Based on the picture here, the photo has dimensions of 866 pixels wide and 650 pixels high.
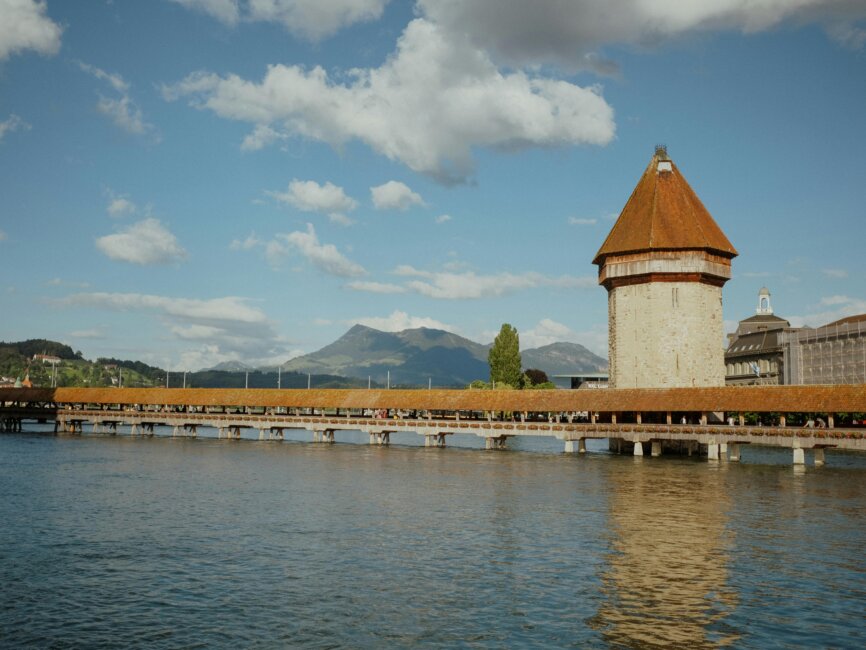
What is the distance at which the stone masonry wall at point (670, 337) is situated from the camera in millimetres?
49344

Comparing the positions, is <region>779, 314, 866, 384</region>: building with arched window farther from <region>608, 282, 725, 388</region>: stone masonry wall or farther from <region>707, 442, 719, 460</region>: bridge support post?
<region>707, 442, 719, 460</region>: bridge support post

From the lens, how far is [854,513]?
23812mm

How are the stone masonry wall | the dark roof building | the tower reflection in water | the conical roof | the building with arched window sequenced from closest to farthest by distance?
the tower reflection in water → the stone masonry wall → the conical roof → the building with arched window → the dark roof building


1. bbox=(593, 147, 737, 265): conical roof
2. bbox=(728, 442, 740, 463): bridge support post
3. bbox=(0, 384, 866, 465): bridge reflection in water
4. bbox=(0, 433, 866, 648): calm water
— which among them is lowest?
bbox=(0, 433, 866, 648): calm water

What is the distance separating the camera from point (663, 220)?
169 feet

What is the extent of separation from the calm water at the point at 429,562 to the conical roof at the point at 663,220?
20.8 m

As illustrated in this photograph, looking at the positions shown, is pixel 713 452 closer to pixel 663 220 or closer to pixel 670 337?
pixel 670 337

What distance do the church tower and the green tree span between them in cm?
2922

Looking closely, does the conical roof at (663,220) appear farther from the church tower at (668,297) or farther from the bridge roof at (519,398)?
the bridge roof at (519,398)

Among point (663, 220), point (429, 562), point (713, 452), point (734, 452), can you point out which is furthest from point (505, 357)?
point (429, 562)

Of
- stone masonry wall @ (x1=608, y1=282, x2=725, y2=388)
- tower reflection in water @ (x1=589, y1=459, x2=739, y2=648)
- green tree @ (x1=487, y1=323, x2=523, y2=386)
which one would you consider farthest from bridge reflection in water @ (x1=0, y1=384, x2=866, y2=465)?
green tree @ (x1=487, y1=323, x2=523, y2=386)

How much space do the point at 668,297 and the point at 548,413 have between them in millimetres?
12095

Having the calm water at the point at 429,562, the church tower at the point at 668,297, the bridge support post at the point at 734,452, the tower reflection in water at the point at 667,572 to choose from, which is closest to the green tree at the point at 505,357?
the church tower at the point at 668,297

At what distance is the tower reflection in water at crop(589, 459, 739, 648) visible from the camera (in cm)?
1243
